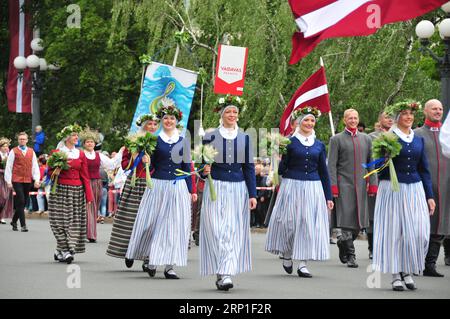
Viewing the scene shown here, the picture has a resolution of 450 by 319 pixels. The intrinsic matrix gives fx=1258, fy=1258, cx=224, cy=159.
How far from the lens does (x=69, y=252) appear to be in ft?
55.0

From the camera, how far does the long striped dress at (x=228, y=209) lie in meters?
13.1

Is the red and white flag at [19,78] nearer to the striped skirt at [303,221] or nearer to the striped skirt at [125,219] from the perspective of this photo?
the striped skirt at [125,219]

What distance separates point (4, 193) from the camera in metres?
27.9

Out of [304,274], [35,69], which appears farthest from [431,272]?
[35,69]

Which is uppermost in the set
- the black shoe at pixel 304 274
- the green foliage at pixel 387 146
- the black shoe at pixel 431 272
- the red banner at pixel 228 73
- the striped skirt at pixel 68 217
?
the red banner at pixel 228 73

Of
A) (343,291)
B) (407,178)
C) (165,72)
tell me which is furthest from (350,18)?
(165,72)

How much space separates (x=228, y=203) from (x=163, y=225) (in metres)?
1.48

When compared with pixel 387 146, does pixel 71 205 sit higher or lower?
lower

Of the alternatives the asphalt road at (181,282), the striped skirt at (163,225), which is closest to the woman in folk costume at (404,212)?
the asphalt road at (181,282)

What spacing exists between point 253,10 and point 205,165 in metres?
20.8

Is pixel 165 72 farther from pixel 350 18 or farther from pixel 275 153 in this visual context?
pixel 350 18

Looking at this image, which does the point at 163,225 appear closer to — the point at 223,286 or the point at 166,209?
the point at 166,209

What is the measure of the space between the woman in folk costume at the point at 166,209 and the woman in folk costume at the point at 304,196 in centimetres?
126

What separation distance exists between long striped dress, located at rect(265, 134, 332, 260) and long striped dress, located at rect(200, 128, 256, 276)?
1.80 meters
